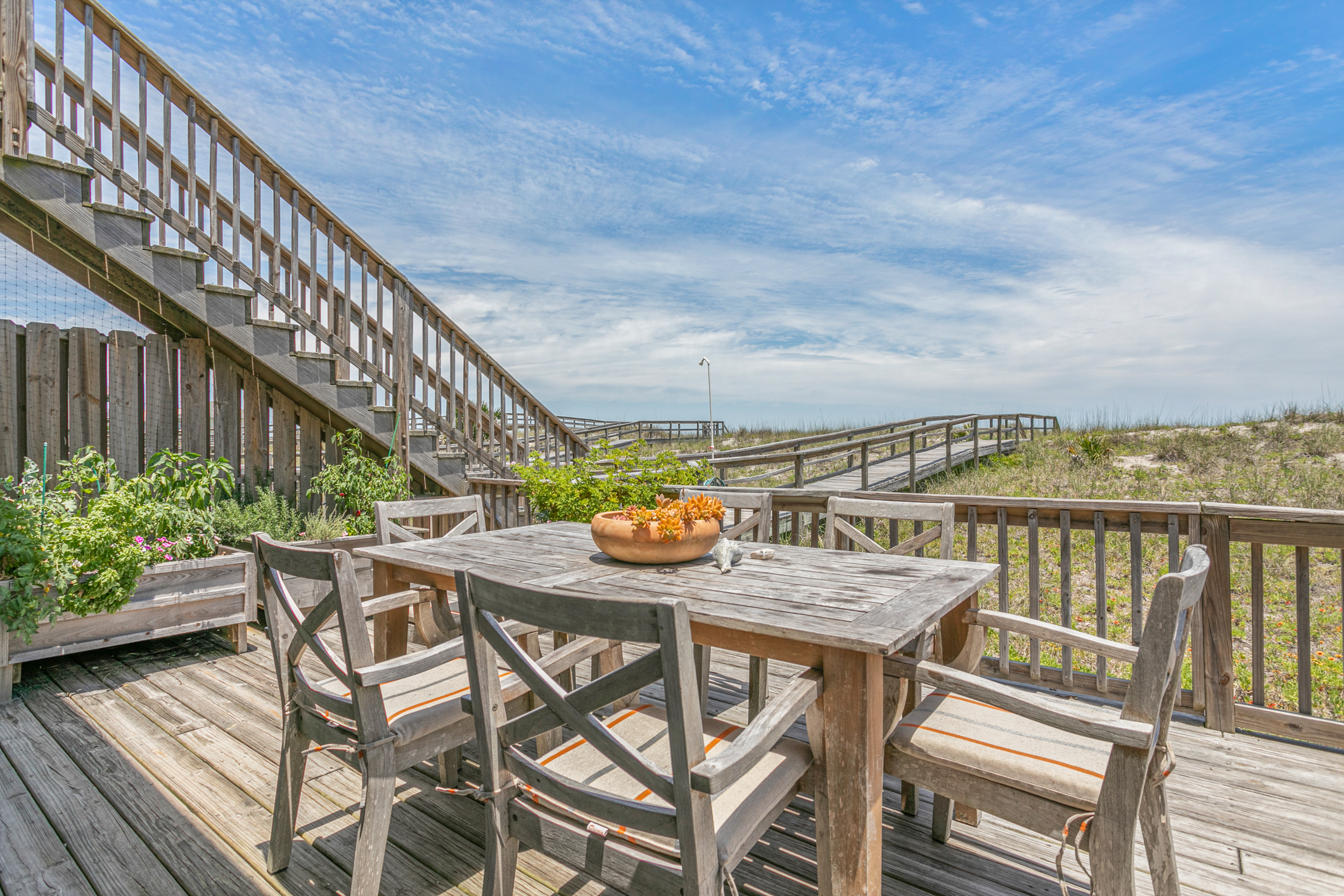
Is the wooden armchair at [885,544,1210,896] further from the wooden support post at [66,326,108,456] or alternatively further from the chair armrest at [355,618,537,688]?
the wooden support post at [66,326,108,456]

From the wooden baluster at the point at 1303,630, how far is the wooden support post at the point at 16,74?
24.3 feet

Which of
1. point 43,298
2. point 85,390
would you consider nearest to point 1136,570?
point 85,390

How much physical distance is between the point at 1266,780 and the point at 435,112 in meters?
6.80

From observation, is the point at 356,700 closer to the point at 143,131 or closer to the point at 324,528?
the point at 324,528

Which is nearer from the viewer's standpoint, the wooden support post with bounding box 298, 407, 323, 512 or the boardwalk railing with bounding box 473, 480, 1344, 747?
the boardwalk railing with bounding box 473, 480, 1344, 747

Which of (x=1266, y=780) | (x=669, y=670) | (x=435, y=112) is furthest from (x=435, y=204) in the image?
(x=1266, y=780)

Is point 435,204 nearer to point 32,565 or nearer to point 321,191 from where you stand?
point 321,191

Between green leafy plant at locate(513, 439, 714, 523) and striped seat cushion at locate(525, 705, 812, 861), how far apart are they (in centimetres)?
270

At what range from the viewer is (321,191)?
197 inches

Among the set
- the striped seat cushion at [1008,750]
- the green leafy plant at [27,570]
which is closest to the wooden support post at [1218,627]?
the striped seat cushion at [1008,750]

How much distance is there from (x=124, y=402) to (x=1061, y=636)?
19.9 ft

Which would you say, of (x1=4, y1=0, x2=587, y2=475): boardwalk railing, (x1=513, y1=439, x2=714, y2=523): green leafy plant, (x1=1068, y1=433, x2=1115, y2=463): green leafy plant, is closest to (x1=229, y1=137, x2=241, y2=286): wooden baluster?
(x1=4, y1=0, x2=587, y2=475): boardwalk railing

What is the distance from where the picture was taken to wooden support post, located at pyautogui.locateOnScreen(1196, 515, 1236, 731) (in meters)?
2.65

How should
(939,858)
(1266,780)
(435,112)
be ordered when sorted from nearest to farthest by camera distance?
(939,858) < (1266,780) < (435,112)
